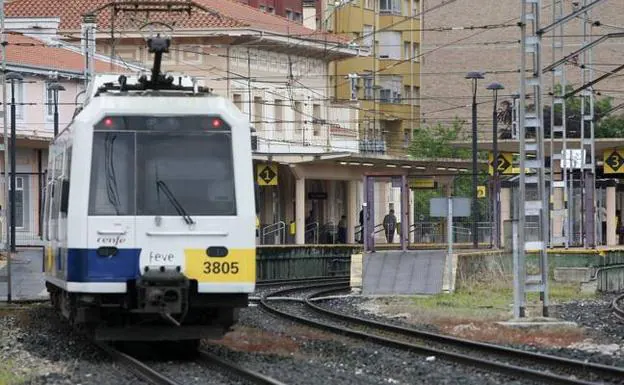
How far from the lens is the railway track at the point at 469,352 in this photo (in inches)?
598

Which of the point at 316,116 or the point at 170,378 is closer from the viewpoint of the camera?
the point at 170,378

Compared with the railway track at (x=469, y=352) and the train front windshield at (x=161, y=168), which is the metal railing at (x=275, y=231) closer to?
the railway track at (x=469, y=352)

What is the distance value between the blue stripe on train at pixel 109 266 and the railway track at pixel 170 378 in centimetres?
95

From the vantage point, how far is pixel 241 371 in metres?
15.3

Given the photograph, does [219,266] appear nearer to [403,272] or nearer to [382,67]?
[403,272]

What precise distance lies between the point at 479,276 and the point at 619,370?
19.5m

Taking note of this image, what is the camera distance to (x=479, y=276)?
34.5 meters

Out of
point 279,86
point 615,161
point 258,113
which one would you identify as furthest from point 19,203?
point 615,161

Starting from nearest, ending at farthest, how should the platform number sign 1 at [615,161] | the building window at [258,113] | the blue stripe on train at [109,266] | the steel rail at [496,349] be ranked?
the steel rail at [496,349]
the blue stripe on train at [109,266]
the platform number sign 1 at [615,161]
the building window at [258,113]

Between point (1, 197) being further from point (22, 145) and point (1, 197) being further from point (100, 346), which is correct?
point (100, 346)

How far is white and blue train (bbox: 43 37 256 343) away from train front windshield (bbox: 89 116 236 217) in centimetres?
1

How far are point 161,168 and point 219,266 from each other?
4.36 ft

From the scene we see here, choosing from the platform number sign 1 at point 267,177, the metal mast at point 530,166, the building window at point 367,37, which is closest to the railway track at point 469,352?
the metal mast at point 530,166

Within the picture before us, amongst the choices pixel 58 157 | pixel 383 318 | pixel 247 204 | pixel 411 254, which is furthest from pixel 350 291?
pixel 247 204
